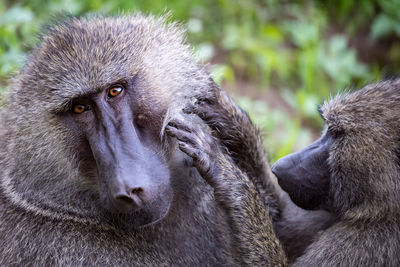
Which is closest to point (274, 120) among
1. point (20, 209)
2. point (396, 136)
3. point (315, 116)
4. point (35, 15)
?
point (315, 116)

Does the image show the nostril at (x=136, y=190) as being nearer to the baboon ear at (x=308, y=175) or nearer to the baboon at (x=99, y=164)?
the baboon at (x=99, y=164)

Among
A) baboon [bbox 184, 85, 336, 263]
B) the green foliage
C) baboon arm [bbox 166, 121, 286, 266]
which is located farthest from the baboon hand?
the green foliage

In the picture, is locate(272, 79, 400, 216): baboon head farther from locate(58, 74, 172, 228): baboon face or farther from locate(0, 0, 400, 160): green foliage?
locate(0, 0, 400, 160): green foliage

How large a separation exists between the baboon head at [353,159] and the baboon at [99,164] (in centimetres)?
28

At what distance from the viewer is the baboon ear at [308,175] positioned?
10.4ft

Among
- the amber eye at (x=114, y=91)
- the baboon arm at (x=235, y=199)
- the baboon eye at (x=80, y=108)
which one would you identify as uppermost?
the amber eye at (x=114, y=91)

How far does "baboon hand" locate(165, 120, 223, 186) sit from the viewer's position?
2.89m


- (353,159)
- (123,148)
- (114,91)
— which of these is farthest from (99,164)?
(353,159)

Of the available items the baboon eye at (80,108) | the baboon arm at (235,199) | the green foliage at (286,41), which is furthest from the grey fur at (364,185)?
the green foliage at (286,41)

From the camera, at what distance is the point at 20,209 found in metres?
2.98

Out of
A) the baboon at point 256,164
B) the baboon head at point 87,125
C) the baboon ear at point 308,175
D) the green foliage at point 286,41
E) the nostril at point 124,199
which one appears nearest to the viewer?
the nostril at point 124,199

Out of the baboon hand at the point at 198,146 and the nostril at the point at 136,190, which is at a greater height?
the baboon hand at the point at 198,146

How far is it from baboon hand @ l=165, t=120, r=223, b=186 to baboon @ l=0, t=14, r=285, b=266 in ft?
0.05

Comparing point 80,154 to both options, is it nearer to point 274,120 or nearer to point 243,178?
point 243,178
